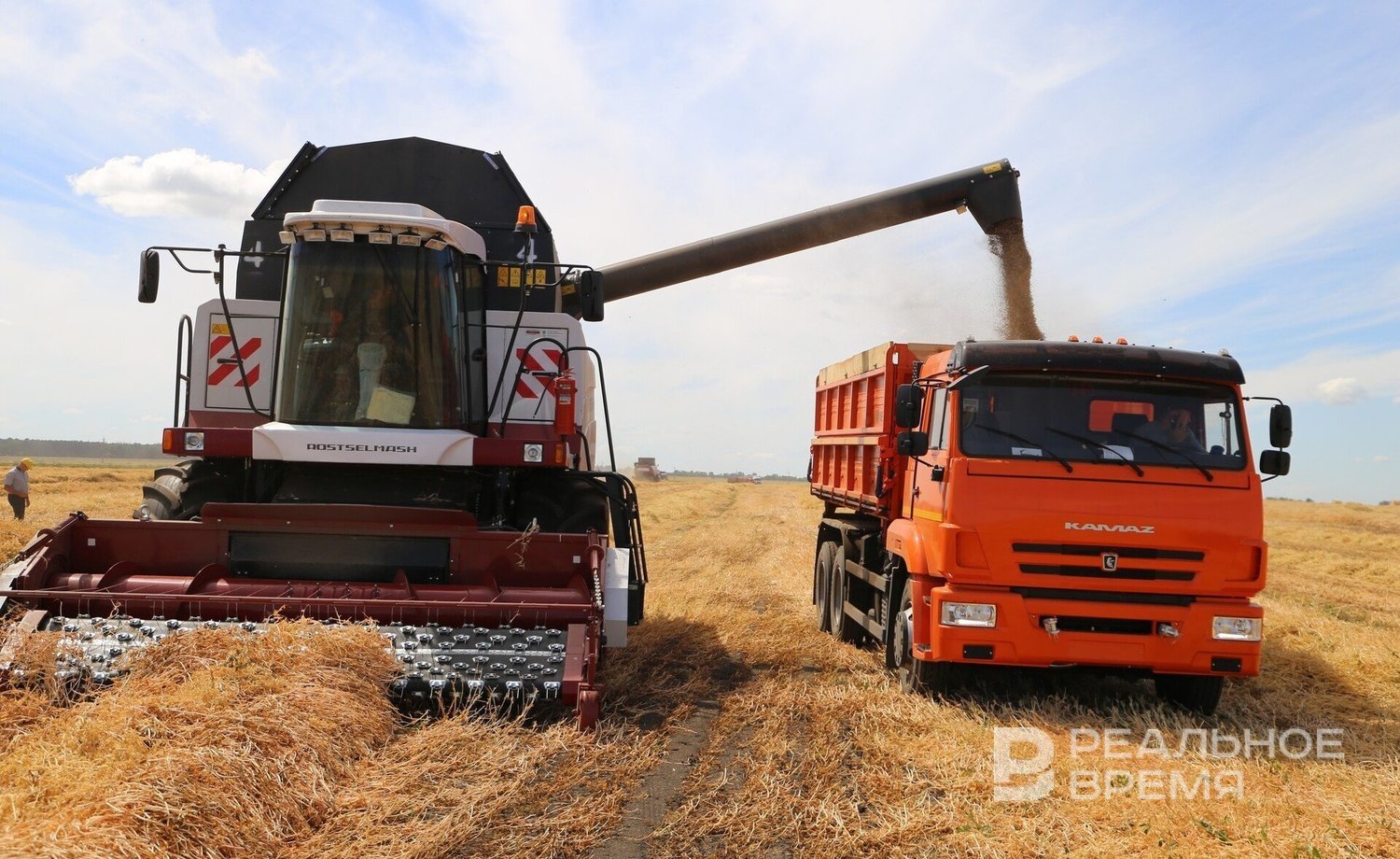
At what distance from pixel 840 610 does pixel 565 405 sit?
4.52 metres

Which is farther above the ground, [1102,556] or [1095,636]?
[1102,556]

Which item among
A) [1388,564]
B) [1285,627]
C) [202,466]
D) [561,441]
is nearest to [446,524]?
[561,441]

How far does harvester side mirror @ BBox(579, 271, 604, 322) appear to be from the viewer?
7934 millimetres

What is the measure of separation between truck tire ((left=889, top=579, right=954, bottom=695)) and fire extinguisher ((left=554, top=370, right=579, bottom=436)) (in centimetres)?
264

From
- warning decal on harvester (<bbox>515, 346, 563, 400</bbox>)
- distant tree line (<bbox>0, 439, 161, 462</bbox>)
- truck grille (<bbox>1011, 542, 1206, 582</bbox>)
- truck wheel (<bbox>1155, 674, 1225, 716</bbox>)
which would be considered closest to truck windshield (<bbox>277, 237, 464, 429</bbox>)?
warning decal on harvester (<bbox>515, 346, 563, 400</bbox>)

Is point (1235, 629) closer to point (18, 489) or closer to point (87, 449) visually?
point (18, 489)

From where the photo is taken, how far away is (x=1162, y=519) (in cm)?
726

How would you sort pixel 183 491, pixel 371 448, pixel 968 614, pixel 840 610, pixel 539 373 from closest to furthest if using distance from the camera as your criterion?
pixel 968 614
pixel 371 448
pixel 183 491
pixel 539 373
pixel 840 610

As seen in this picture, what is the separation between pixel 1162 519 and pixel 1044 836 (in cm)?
314

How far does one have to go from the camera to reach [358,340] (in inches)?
305

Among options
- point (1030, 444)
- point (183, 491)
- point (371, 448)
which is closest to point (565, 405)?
point (371, 448)

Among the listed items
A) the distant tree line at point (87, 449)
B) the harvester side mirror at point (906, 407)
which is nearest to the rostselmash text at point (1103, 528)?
the harvester side mirror at point (906, 407)

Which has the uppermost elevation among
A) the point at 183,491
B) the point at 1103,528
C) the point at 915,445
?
the point at 915,445

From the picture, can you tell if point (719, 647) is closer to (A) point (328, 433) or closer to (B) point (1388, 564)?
(A) point (328, 433)
